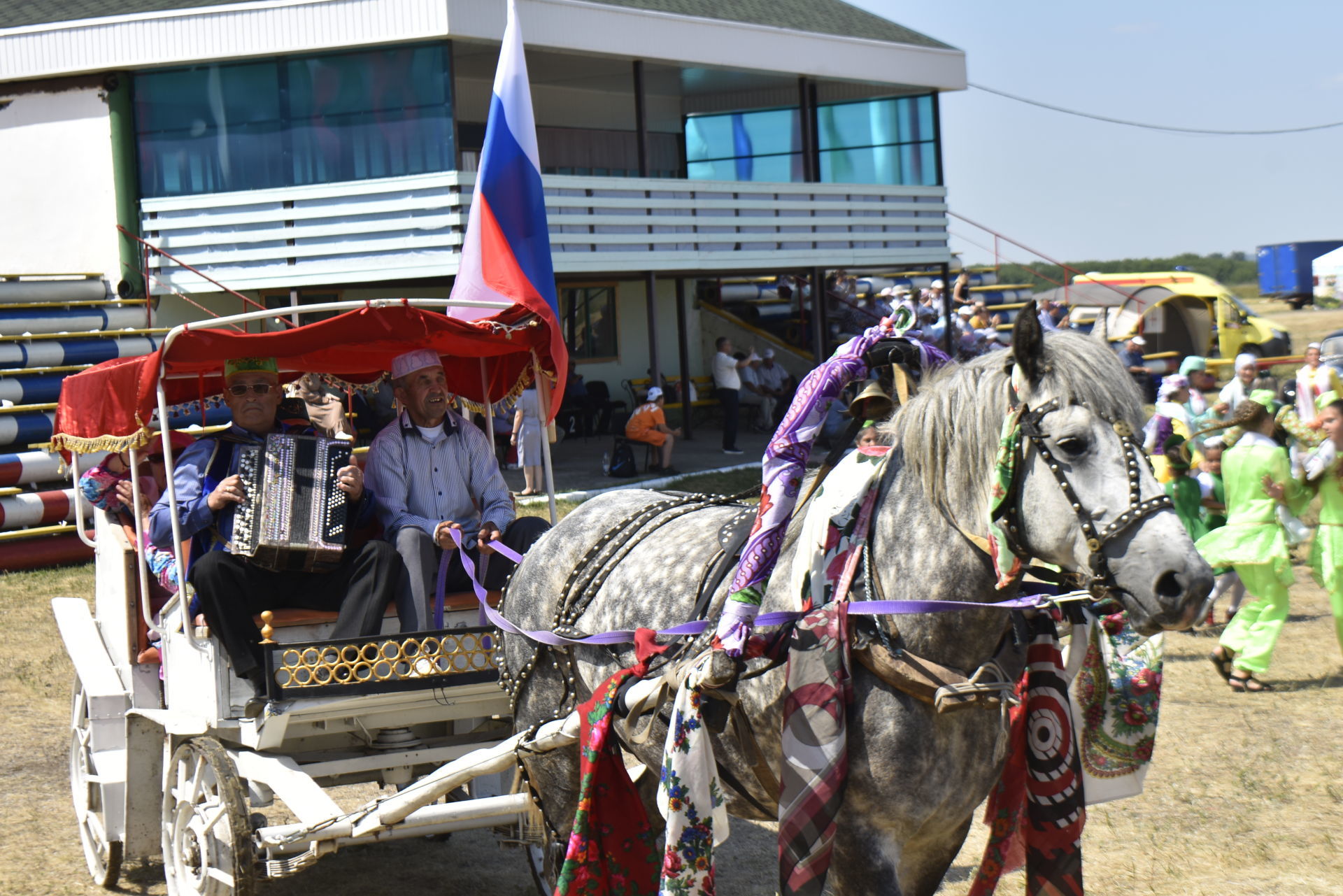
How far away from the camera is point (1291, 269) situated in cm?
4069

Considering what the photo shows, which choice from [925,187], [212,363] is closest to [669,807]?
[212,363]

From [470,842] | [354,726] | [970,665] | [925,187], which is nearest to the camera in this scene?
[970,665]

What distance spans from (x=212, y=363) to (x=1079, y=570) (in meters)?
3.58

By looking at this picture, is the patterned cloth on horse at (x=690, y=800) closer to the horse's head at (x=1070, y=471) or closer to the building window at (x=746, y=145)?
the horse's head at (x=1070, y=471)

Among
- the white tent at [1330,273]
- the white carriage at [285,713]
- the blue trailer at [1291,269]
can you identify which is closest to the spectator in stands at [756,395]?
the white tent at [1330,273]

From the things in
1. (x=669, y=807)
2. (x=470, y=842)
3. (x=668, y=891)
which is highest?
(x=669, y=807)

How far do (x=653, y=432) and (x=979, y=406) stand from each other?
45.8ft

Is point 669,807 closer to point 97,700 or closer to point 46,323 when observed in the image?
point 97,700

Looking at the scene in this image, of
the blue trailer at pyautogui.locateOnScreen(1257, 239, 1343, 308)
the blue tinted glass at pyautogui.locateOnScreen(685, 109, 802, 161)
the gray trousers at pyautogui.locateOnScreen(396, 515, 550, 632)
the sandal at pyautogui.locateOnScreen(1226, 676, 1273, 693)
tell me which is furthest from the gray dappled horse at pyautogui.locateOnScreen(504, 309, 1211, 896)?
the blue trailer at pyautogui.locateOnScreen(1257, 239, 1343, 308)

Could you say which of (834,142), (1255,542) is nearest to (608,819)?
(1255,542)

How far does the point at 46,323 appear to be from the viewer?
51.8 ft

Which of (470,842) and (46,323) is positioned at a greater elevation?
(46,323)

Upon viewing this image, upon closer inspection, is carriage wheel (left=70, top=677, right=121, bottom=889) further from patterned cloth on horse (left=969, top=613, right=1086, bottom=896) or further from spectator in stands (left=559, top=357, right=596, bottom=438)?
spectator in stands (left=559, top=357, right=596, bottom=438)

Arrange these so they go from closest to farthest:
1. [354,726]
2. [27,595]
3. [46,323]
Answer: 1. [354,726]
2. [27,595]
3. [46,323]
